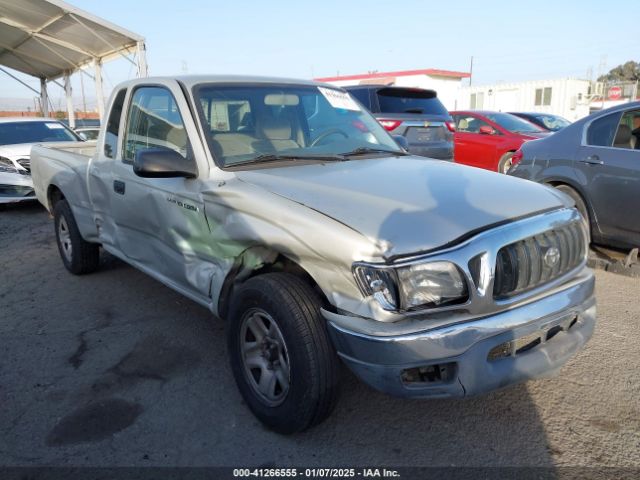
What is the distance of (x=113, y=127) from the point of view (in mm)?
4207

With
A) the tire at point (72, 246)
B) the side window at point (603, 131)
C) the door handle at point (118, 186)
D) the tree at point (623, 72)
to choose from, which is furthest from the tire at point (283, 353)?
the tree at point (623, 72)

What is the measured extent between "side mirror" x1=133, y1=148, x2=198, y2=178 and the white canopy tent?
37.8 ft

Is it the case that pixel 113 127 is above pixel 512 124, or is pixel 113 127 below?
above

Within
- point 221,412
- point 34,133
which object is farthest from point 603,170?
point 34,133

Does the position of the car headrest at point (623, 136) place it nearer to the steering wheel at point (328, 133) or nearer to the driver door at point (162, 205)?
the steering wheel at point (328, 133)

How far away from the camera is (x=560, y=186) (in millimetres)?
5605

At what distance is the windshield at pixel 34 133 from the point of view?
386 inches

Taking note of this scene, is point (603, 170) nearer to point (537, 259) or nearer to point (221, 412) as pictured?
point (537, 259)

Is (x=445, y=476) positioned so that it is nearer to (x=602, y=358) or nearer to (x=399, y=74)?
(x=602, y=358)

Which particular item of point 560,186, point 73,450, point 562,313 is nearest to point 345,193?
point 562,313

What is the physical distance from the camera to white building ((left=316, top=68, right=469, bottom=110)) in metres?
30.7

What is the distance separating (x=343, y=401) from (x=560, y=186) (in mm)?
3885

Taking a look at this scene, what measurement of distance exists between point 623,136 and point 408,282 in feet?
13.7

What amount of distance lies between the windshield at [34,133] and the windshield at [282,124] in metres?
7.87
